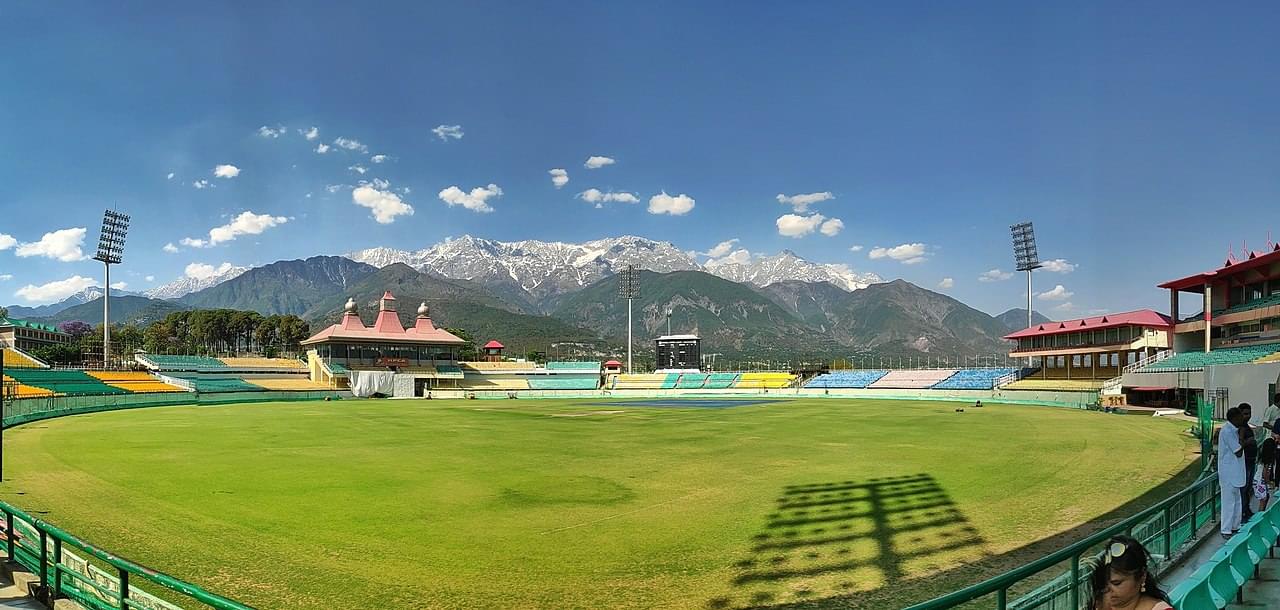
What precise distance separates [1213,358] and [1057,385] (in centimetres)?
1833

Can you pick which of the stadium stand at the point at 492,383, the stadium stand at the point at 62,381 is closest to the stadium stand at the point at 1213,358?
the stadium stand at the point at 492,383

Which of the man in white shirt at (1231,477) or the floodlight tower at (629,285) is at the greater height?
the floodlight tower at (629,285)

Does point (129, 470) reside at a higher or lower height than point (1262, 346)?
lower

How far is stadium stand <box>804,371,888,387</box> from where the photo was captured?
77.1m

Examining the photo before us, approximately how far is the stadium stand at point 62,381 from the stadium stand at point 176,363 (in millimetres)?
13498

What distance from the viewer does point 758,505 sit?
1353cm

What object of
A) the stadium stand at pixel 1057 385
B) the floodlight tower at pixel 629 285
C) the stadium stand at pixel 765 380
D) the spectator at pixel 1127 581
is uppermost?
the floodlight tower at pixel 629 285

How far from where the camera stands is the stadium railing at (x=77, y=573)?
5.80 metres

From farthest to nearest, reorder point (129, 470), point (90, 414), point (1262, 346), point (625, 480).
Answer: point (90, 414), point (1262, 346), point (129, 470), point (625, 480)

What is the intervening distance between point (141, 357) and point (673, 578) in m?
84.2

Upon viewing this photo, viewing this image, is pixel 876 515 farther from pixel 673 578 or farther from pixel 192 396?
pixel 192 396

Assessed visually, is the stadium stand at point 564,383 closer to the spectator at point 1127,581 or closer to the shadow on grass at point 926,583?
the shadow on grass at point 926,583

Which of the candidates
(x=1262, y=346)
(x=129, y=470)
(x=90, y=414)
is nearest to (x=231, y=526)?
(x=129, y=470)

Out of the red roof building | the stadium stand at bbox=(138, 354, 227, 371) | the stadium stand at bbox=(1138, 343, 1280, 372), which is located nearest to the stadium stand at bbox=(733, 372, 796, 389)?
the red roof building
